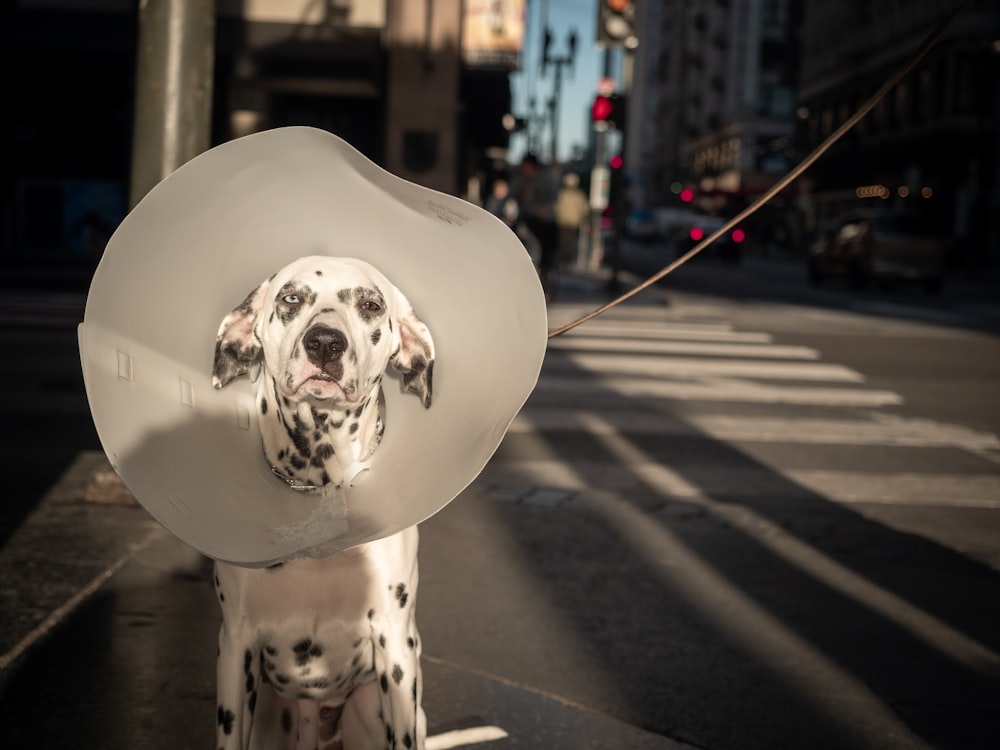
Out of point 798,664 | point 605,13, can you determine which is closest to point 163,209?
point 798,664

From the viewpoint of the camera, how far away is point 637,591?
4.27 metres

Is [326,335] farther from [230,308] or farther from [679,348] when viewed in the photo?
[679,348]

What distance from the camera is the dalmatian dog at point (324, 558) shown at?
2.12m

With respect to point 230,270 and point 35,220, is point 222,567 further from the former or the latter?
point 35,220

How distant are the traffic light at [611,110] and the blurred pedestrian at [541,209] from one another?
139 centimetres

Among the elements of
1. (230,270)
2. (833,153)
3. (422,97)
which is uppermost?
(833,153)

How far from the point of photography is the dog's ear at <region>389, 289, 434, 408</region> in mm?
2221

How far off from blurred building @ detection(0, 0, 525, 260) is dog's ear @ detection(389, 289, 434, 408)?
14.7 meters

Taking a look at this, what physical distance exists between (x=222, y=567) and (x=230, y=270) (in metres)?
0.58

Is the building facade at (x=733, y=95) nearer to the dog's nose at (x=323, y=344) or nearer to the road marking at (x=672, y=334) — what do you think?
the road marking at (x=672, y=334)

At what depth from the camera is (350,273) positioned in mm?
2148

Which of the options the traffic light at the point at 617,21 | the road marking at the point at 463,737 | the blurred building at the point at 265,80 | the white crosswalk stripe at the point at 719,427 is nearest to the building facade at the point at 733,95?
the blurred building at the point at 265,80

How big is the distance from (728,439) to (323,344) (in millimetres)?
5437

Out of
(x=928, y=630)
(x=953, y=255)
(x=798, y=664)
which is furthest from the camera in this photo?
(x=953, y=255)
